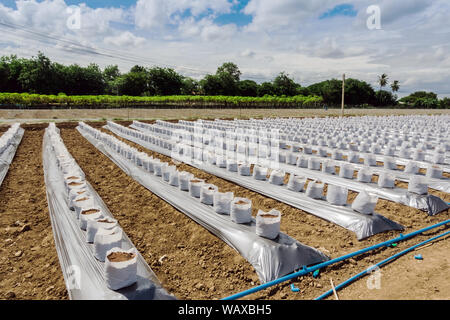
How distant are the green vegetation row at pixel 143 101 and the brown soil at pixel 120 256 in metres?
34.0

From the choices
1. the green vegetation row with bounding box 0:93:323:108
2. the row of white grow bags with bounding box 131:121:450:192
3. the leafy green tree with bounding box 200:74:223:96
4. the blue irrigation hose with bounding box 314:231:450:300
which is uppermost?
the leafy green tree with bounding box 200:74:223:96

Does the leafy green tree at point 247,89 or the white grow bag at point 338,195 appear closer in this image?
the white grow bag at point 338,195

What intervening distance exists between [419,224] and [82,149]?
11.1m

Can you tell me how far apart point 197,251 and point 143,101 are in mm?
40163

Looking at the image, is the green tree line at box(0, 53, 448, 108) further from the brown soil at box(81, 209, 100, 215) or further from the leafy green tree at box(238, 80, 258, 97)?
the brown soil at box(81, 209, 100, 215)

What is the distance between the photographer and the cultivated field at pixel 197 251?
303 cm

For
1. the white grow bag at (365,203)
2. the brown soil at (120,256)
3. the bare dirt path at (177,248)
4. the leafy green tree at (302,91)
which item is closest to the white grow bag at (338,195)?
A: the white grow bag at (365,203)

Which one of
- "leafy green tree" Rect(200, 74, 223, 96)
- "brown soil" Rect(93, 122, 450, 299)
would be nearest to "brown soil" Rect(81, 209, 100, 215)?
"brown soil" Rect(93, 122, 450, 299)

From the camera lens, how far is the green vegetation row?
30.0 metres

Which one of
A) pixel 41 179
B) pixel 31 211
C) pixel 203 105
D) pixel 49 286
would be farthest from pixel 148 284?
pixel 203 105

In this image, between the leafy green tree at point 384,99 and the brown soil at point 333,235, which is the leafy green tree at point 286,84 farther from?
the brown soil at point 333,235

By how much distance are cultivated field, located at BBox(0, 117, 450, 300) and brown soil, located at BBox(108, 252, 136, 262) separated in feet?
1.86

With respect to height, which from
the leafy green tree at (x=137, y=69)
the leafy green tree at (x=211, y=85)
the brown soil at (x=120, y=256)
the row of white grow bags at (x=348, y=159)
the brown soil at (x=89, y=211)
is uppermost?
the leafy green tree at (x=137, y=69)

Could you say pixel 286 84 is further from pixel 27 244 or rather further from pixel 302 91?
pixel 27 244
